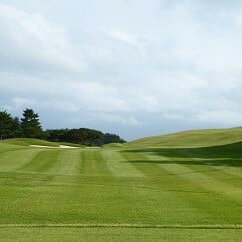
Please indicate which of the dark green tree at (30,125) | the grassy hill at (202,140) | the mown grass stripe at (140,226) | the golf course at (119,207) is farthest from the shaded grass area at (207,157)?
the dark green tree at (30,125)

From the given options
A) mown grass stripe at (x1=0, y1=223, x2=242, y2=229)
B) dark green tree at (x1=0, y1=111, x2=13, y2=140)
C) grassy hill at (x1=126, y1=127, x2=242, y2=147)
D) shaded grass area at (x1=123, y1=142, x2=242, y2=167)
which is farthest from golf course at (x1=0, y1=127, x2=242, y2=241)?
dark green tree at (x1=0, y1=111, x2=13, y2=140)

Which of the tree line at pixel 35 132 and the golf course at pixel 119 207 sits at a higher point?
the tree line at pixel 35 132

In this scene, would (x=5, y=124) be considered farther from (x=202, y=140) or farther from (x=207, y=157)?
(x=207, y=157)

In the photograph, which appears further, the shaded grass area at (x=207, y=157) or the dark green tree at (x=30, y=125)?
the dark green tree at (x=30, y=125)

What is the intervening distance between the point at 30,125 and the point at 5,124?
17.2ft

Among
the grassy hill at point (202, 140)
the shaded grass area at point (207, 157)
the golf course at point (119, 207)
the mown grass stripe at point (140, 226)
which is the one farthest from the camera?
the grassy hill at point (202, 140)

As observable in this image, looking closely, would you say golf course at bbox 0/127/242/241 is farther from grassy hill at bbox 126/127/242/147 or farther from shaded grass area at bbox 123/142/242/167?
grassy hill at bbox 126/127/242/147

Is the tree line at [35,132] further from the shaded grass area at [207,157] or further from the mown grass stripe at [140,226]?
the mown grass stripe at [140,226]

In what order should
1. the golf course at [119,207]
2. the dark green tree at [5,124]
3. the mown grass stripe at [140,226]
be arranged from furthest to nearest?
the dark green tree at [5,124] → the mown grass stripe at [140,226] → the golf course at [119,207]

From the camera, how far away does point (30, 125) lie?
112 m

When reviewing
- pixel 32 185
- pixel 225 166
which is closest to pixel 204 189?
pixel 32 185

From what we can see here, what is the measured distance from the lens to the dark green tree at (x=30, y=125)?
11038cm

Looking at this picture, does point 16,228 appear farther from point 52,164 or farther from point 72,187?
point 52,164

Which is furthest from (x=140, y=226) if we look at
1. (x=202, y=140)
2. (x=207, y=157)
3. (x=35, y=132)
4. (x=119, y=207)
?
(x=35, y=132)
